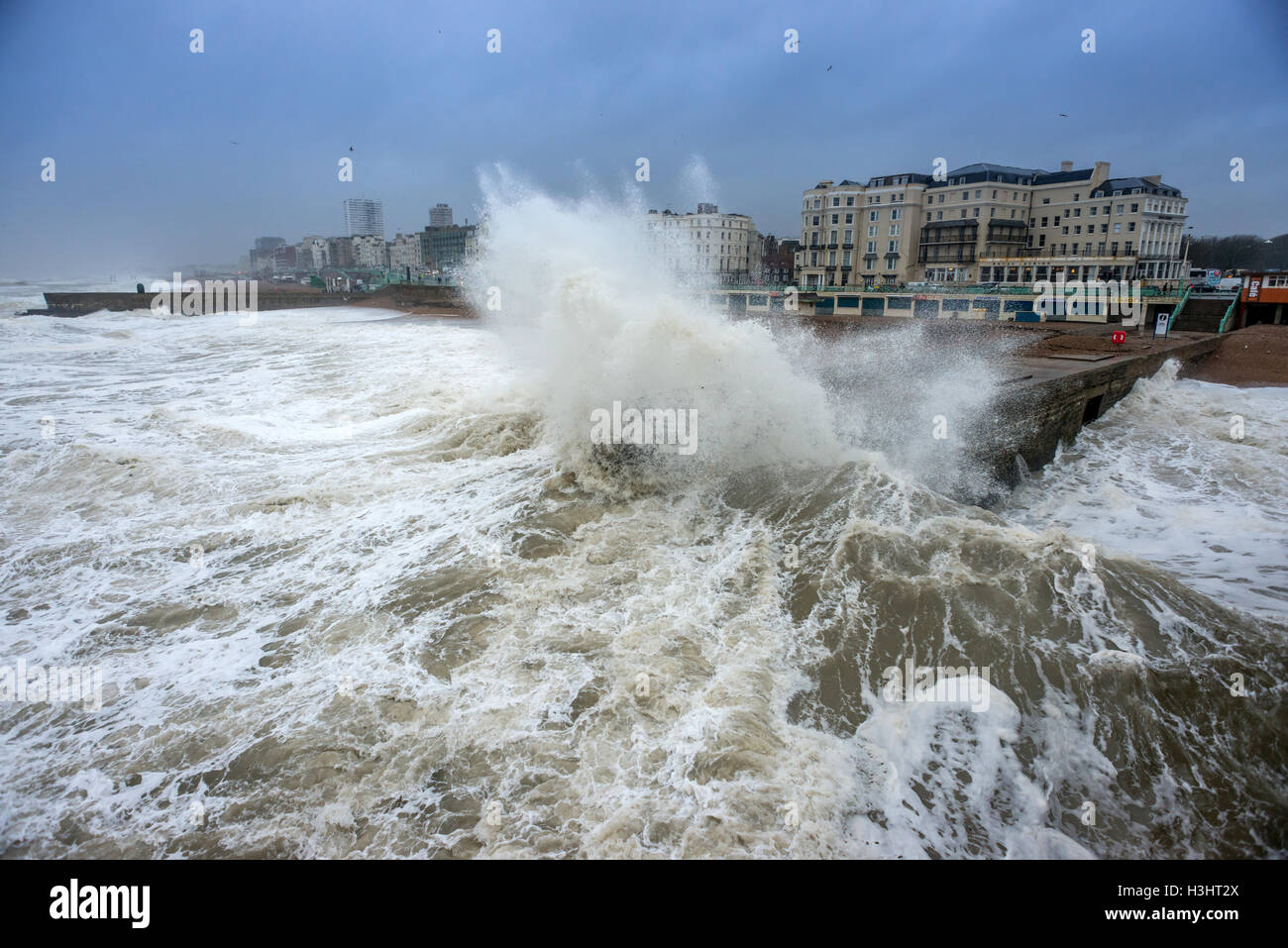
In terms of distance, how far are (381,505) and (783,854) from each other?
286 inches

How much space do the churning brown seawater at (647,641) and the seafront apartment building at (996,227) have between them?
154ft

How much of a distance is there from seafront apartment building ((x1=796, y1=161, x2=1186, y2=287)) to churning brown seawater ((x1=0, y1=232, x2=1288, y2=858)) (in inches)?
1850

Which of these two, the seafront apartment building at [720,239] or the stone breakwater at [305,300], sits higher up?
the seafront apartment building at [720,239]

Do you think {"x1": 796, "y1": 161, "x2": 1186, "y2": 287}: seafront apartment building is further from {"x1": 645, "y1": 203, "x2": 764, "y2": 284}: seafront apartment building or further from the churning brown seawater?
the churning brown seawater

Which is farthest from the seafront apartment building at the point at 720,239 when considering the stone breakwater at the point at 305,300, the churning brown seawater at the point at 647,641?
the churning brown seawater at the point at 647,641

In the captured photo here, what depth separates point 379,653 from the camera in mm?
5668

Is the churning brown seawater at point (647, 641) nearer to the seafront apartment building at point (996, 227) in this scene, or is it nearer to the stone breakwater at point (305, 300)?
the stone breakwater at point (305, 300)

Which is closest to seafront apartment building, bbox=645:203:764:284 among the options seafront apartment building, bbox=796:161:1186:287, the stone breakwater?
seafront apartment building, bbox=796:161:1186:287

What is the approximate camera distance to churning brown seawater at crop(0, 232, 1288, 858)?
13.4 ft

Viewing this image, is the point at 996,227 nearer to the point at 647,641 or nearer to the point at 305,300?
the point at 647,641

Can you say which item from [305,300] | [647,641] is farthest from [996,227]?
[305,300]

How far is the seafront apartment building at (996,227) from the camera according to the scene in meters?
49.0
